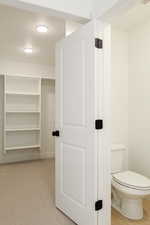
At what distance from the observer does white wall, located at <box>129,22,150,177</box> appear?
2496 millimetres

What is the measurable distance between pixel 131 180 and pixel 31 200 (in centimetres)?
133

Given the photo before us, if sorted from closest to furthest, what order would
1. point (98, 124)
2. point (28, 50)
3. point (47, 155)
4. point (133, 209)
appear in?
point (98, 124), point (133, 209), point (28, 50), point (47, 155)

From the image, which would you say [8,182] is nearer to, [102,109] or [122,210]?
[122,210]

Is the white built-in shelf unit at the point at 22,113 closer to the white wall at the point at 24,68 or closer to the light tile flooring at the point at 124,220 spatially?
the white wall at the point at 24,68

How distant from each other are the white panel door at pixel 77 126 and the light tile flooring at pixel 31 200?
0.19m

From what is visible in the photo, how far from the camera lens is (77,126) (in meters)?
1.84

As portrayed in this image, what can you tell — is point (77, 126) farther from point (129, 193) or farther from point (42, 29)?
point (42, 29)

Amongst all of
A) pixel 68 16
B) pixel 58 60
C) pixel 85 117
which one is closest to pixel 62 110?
pixel 85 117

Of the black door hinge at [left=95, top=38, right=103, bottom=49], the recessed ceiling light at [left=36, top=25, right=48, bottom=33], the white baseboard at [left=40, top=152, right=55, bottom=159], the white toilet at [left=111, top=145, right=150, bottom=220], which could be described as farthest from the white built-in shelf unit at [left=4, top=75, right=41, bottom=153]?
the black door hinge at [left=95, top=38, right=103, bottom=49]

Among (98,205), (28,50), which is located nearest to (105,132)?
(98,205)

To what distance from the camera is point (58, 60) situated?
219 cm

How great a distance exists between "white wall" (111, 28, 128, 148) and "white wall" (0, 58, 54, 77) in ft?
8.14

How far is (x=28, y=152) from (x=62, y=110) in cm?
285

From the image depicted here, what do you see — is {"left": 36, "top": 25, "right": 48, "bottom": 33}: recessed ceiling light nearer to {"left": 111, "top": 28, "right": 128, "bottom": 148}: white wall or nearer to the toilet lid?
{"left": 111, "top": 28, "right": 128, "bottom": 148}: white wall
